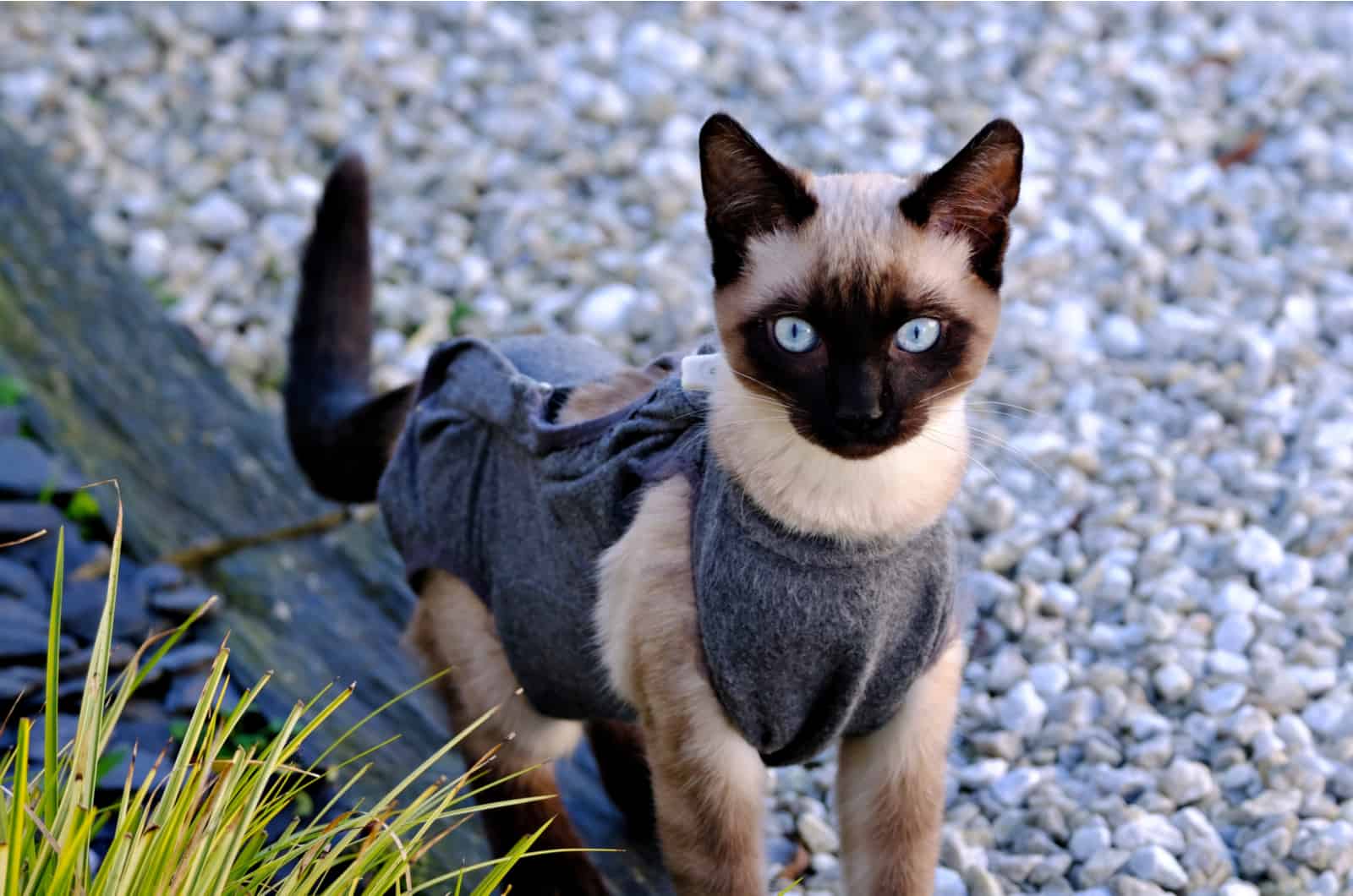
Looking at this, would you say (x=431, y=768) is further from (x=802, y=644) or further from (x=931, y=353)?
(x=931, y=353)

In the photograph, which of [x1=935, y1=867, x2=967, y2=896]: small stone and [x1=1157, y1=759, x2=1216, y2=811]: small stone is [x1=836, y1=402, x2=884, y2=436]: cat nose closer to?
[x1=935, y1=867, x2=967, y2=896]: small stone

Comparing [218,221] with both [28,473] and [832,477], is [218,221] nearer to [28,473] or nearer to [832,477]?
[28,473]

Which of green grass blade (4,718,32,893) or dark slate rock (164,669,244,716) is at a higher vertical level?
green grass blade (4,718,32,893)

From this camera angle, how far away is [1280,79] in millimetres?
4188

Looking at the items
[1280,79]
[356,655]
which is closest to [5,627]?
[356,655]

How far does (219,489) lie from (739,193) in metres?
1.79

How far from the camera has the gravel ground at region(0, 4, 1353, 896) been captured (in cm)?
249

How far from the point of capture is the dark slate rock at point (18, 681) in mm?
2473

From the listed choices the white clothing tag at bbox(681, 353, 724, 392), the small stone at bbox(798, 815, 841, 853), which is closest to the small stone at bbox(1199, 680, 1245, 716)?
the small stone at bbox(798, 815, 841, 853)

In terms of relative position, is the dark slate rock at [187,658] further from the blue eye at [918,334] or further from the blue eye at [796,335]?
the blue eye at [918,334]

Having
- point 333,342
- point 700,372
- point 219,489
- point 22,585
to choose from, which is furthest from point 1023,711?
point 22,585

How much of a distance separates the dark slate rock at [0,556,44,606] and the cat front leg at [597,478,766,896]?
1307 mm

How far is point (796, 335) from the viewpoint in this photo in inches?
69.3

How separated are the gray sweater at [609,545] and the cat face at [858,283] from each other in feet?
0.51
